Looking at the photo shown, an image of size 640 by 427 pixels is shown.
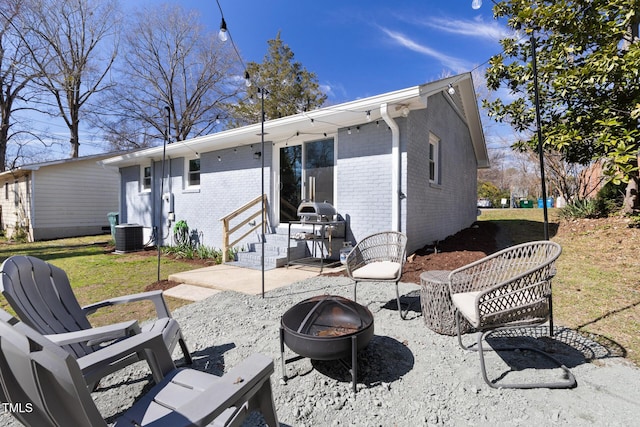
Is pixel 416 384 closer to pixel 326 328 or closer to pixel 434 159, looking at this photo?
pixel 326 328

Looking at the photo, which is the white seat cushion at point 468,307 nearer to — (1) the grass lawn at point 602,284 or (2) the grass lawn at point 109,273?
(1) the grass lawn at point 602,284

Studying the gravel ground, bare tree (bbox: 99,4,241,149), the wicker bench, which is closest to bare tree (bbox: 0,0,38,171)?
bare tree (bbox: 99,4,241,149)

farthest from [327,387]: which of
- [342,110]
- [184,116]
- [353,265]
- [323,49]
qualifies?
[184,116]

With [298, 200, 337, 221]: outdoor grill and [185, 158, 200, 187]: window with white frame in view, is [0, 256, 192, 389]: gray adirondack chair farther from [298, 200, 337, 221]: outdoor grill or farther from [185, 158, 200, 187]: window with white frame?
[185, 158, 200, 187]: window with white frame

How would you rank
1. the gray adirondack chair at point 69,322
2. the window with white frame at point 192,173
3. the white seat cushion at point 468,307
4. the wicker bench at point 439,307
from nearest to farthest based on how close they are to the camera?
the gray adirondack chair at point 69,322
the white seat cushion at point 468,307
the wicker bench at point 439,307
the window with white frame at point 192,173

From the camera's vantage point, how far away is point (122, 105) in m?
18.2

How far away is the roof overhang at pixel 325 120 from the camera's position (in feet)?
18.3

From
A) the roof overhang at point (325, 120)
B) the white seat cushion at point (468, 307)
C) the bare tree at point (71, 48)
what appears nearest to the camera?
the white seat cushion at point (468, 307)

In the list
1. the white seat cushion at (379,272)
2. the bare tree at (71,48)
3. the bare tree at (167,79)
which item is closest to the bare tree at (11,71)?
the bare tree at (71,48)

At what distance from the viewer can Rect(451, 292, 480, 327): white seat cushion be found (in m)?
2.24

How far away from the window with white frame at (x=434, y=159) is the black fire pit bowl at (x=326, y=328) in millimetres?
5939

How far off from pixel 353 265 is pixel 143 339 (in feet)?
8.82

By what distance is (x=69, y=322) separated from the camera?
7.70ft

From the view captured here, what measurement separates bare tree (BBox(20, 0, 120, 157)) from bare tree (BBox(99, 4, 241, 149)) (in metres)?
0.94
